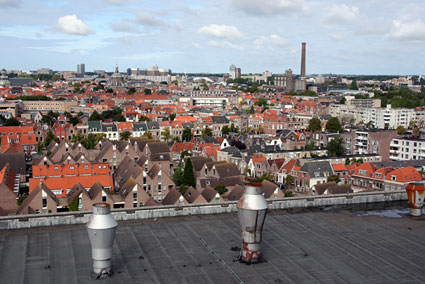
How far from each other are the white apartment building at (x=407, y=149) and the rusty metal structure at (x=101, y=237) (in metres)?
56.2

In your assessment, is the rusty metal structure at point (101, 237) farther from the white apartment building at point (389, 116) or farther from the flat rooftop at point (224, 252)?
the white apartment building at point (389, 116)

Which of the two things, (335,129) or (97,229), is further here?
(335,129)

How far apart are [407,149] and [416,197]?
4968 centimetres

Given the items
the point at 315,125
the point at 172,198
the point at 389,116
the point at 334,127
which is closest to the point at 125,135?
the point at 315,125

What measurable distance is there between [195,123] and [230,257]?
246 feet

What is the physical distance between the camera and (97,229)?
36.4 ft

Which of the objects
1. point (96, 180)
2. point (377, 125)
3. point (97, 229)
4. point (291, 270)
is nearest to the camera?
point (97, 229)

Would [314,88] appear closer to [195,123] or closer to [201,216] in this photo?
[195,123]

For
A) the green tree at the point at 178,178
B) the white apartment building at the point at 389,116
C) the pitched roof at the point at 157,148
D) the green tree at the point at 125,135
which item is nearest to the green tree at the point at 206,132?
the green tree at the point at 125,135

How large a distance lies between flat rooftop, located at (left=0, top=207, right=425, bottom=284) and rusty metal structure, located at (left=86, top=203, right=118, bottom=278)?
0.32 metres

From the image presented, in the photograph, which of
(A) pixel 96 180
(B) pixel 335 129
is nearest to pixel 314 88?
(B) pixel 335 129

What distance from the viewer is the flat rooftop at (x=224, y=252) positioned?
1160cm

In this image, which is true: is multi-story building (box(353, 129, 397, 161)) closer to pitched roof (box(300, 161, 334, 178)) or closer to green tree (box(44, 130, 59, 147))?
pitched roof (box(300, 161, 334, 178))

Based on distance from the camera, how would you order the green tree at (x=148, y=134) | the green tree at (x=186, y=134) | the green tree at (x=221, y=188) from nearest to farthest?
the green tree at (x=221, y=188) → the green tree at (x=148, y=134) → the green tree at (x=186, y=134)
